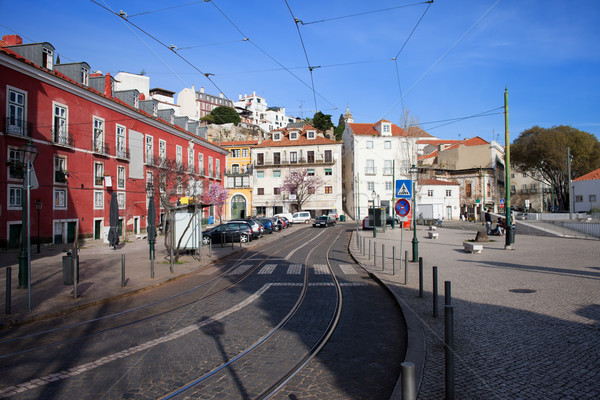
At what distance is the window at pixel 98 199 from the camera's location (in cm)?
3059

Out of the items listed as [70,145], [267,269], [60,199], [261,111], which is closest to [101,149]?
[70,145]

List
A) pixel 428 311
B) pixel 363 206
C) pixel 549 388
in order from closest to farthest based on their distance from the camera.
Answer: pixel 549 388 → pixel 428 311 → pixel 363 206

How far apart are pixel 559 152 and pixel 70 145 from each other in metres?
60.3

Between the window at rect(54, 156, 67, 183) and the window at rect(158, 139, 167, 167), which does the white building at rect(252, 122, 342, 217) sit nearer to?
the window at rect(158, 139, 167, 167)

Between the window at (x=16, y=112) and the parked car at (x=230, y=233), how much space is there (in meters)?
12.7

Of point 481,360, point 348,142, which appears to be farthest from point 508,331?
point 348,142

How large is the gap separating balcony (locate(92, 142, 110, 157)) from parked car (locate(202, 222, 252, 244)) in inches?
447

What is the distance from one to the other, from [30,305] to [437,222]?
4283 centimetres

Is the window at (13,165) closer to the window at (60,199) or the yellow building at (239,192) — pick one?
the window at (60,199)

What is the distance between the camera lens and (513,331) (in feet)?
20.9

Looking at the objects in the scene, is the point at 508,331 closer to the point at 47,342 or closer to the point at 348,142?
the point at 47,342

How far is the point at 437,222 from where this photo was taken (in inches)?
1801

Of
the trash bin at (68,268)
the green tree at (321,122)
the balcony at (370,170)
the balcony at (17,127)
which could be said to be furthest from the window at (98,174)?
the green tree at (321,122)

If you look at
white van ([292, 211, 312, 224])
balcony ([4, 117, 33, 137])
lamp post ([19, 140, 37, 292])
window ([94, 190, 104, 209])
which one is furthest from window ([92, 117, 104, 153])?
white van ([292, 211, 312, 224])
